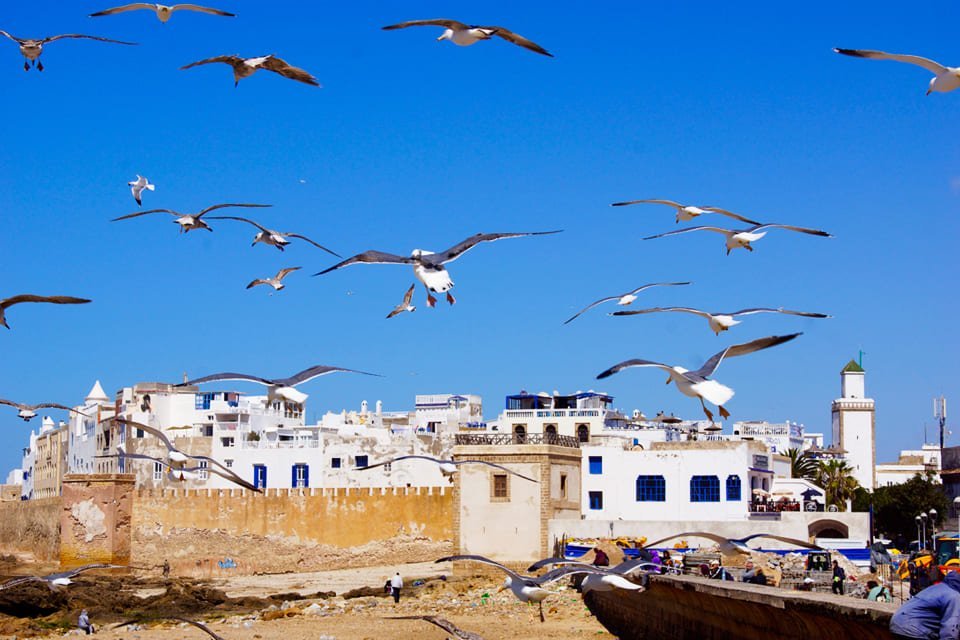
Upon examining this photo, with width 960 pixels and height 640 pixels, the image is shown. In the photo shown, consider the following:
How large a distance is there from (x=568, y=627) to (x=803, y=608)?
529 inches

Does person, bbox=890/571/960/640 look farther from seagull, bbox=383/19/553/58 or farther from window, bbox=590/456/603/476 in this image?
window, bbox=590/456/603/476

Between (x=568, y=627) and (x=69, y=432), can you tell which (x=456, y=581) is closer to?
(x=568, y=627)

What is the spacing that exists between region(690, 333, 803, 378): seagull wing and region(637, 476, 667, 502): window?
23543 millimetres

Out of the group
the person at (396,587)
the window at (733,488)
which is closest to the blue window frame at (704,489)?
the window at (733,488)

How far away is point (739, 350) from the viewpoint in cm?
1511

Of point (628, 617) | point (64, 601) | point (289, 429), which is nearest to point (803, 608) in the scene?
point (628, 617)

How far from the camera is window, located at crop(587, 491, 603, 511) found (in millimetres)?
39781

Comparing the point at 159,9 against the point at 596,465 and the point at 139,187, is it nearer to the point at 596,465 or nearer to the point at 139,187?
the point at 139,187

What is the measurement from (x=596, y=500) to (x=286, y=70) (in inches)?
1051

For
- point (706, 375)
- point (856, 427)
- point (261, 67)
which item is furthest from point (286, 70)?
point (856, 427)

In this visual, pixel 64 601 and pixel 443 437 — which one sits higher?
pixel 443 437

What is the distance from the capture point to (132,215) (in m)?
17.8

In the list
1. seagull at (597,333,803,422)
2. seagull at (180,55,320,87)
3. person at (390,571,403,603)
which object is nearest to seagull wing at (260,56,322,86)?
seagull at (180,55,320,87)

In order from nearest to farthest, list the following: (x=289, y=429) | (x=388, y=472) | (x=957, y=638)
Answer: (x=957, y=638) < (x=388, y=472) < (x=289, y=429)
